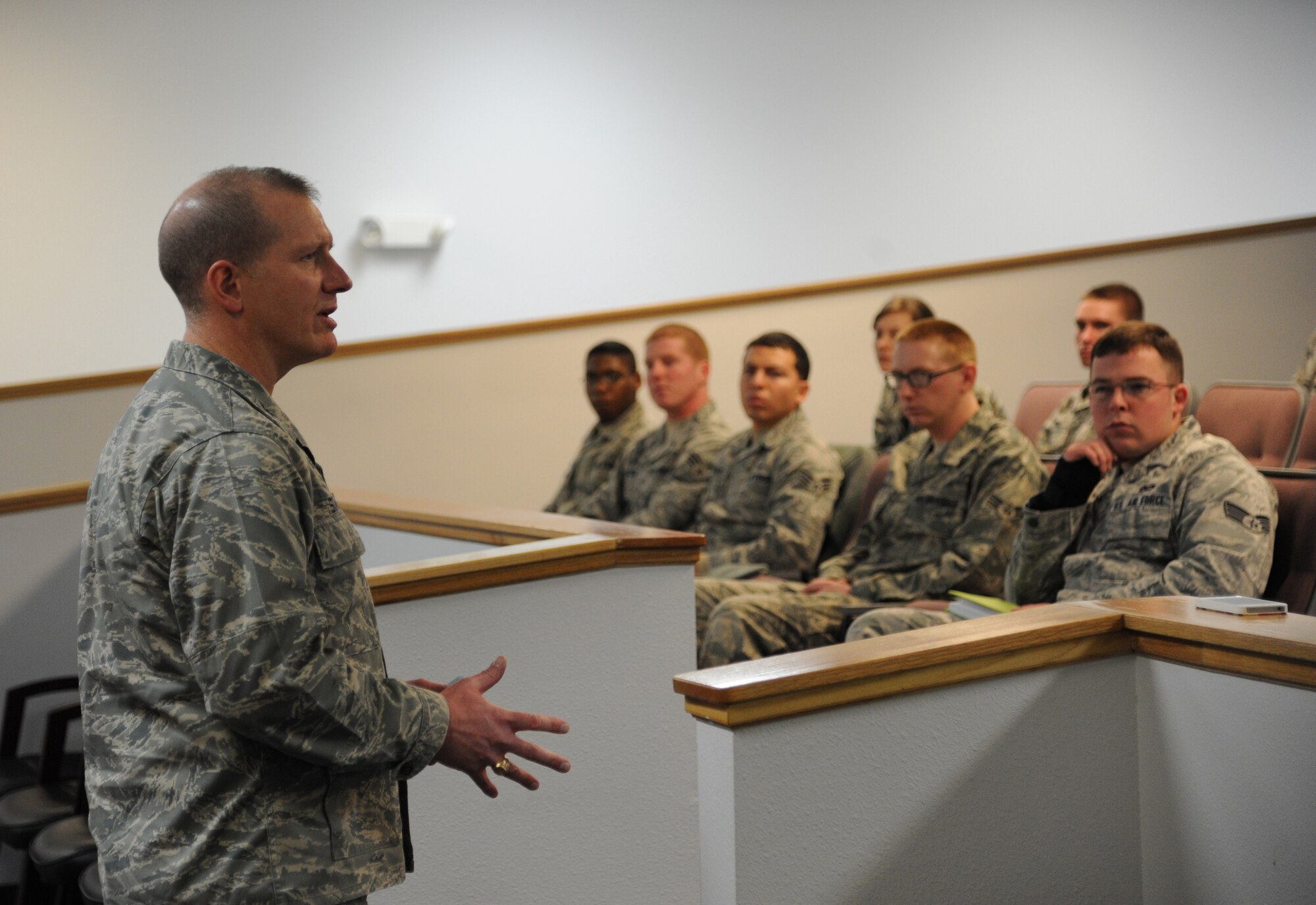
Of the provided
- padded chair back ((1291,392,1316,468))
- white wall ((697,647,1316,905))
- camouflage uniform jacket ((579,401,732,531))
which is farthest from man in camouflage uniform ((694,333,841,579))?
white wall ((697,647,1316,905))

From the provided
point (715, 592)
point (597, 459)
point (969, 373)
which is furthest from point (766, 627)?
point (597, 459)

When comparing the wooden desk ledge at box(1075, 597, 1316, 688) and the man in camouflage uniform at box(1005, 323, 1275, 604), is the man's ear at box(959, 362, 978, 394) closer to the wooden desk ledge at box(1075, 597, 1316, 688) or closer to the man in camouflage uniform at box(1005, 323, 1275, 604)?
the man in camouflage uniform at box(1005, 323, 1275, 604)

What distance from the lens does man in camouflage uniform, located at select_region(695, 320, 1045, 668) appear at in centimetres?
279

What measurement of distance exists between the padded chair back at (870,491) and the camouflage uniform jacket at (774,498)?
3.1 inches

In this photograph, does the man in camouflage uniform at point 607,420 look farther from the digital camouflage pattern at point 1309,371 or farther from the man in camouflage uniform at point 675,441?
the digital camouflage pattern at point 1309,371

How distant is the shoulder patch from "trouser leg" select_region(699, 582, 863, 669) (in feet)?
3.08

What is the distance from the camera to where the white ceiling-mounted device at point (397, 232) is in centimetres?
481

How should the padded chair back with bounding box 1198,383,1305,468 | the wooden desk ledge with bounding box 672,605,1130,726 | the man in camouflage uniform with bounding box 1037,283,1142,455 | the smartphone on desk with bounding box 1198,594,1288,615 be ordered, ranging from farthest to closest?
the man in camouflage uniform with bounding box 1037,283,1142,455, the padded chair back with bounding box 1198,383,1305,468, the smartphone on desk with bounding box 1198,594,1288,615, the wooden desk ledge with bounding box 672,605,1130,726

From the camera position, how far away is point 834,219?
18.0 feet

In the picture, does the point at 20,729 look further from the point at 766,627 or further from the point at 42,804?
the point at 766,627

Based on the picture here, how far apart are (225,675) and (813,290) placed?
452 cm

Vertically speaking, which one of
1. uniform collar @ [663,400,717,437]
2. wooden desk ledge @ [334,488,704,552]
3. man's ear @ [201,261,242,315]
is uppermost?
man's ear @ [201,261,242,315]

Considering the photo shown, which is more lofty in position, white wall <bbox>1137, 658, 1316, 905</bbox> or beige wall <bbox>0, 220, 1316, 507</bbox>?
beige wall <bbox>0, 220, 1316, 507</bbox>

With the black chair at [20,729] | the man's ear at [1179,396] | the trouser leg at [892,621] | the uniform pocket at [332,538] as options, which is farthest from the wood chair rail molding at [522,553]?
the black chair at [20,729]
